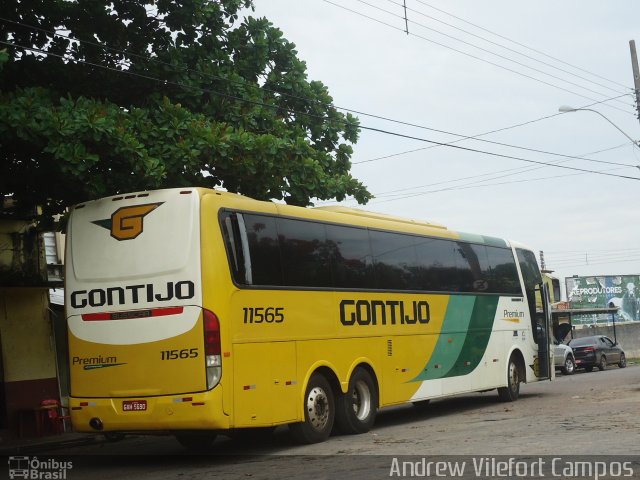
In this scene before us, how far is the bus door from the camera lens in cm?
2261

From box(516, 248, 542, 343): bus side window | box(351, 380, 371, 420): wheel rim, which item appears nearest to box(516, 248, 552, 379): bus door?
box(516, 248, 542, 343): bus side window

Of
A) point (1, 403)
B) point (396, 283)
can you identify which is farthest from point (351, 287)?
point (1, 403)

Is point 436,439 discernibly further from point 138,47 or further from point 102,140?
point 138,47

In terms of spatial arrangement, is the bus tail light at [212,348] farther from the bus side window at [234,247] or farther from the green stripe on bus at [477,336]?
the green stripe on bus at [477,336]

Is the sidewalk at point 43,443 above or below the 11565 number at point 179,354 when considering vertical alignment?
below

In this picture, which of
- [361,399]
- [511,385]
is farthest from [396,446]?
[511,385]

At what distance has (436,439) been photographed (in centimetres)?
1366

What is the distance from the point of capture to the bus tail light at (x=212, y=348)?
12.3 meters

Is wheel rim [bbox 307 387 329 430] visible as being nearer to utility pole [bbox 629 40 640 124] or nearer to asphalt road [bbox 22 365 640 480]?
asphalt road [bbox 22 365 640 480]

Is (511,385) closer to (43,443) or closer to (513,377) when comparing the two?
(513,377)

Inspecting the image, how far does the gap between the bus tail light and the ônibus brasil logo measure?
5.29 feet

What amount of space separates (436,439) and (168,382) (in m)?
3.96

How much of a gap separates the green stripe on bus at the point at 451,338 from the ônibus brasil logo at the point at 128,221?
21.7 feet

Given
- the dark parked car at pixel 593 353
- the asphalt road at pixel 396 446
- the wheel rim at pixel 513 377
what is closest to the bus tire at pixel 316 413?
the asphalt road at pixel 396 446
